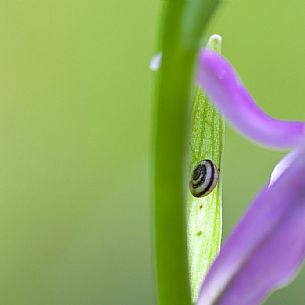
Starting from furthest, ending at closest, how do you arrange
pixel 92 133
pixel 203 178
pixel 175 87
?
pixel 92 133 < pixel 203 178 < pixel 175 87

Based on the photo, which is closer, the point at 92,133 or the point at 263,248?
the point at 263,248

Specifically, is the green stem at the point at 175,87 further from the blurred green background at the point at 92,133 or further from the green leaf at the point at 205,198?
the blurred green background at the point at 92,133

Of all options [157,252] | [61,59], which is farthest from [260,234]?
[61,59]

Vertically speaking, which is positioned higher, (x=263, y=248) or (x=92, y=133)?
(x=263, y=248)

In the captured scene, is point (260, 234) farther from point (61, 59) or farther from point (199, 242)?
point (61, 59)

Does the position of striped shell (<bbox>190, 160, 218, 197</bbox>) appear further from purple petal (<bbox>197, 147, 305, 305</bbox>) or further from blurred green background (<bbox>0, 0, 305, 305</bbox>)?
blurred green background (<bbox>0, 0, 305, 305</bbox>)

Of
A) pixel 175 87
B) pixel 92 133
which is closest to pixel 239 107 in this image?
pixel 175 87

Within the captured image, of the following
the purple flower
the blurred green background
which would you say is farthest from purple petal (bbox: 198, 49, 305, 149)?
the blurred green background

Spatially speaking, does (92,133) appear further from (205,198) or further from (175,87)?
(175,87)
